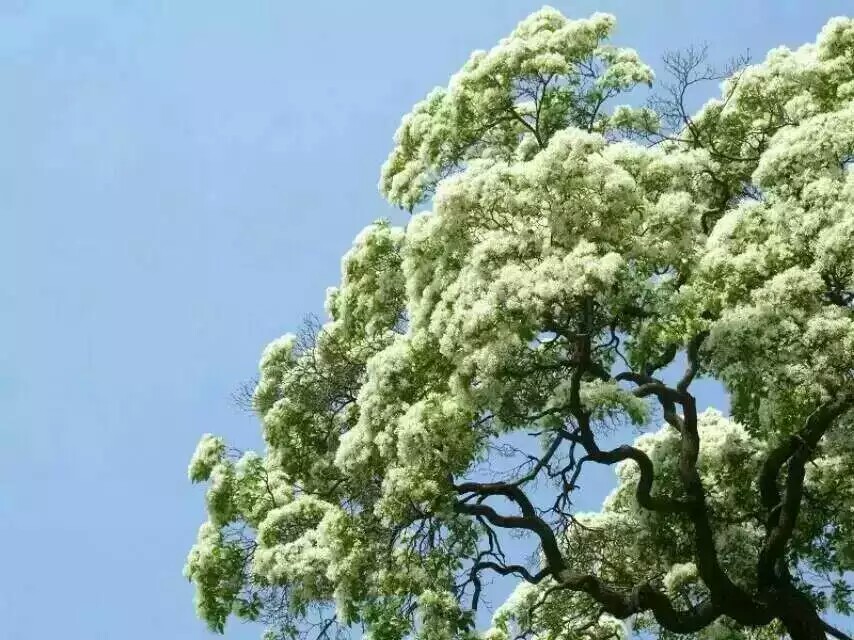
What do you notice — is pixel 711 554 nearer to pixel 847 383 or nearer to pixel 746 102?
pixel 847 383

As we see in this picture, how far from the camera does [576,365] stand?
53.7ft

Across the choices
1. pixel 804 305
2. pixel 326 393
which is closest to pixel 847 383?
pixel 804 305

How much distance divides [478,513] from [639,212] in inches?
225

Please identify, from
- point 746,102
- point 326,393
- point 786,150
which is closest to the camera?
point 786,150

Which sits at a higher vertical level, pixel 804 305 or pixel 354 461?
pixel 354 461

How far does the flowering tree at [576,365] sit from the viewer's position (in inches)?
583

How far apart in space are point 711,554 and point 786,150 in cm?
642

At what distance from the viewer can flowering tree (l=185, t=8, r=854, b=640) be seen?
14.8 m

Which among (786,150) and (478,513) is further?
(478,513)

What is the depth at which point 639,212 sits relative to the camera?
53.3 ft

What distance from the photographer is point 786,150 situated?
50.6 feet

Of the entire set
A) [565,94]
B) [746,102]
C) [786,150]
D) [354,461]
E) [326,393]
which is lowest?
[354,461]

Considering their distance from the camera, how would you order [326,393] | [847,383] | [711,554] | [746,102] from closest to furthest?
[847,383] → [711,554] → [746,102] → [326,393]

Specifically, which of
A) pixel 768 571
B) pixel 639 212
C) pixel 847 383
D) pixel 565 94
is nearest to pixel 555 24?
pixel 565 94
